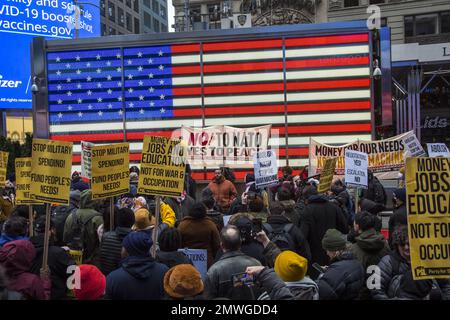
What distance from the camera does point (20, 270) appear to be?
443 cm

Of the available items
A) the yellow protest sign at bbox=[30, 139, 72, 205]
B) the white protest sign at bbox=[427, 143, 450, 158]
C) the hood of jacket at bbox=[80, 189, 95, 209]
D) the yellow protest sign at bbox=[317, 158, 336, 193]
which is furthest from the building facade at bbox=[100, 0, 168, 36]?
the yellow protest sign at bbox=[30, 139, 72, 205]

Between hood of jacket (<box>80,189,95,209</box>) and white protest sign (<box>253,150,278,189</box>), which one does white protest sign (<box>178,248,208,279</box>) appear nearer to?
hood of jacket (<box>80,189,95,209</box>)

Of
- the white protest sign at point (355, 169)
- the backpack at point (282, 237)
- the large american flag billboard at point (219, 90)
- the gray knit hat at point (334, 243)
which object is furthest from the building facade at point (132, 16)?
the gray knit hat at point (334, 243)

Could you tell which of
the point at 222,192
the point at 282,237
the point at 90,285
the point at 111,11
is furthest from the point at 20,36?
the point at 111,11

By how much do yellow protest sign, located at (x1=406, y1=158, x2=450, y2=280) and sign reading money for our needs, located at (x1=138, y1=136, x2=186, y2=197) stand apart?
11.2 ft

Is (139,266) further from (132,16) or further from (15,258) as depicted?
(132,16)

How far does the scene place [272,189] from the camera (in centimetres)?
1203

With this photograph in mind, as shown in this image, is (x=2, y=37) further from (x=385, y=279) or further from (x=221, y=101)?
(x=385, y=279)

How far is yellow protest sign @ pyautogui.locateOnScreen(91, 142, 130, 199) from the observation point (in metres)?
7.48

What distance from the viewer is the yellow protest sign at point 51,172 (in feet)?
21.2

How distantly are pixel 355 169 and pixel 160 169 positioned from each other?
3.33 m

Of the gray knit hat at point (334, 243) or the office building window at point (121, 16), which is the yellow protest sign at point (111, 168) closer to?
the gray knit hat at point (334, 243)

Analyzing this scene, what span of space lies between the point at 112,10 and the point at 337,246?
75.3 metres
